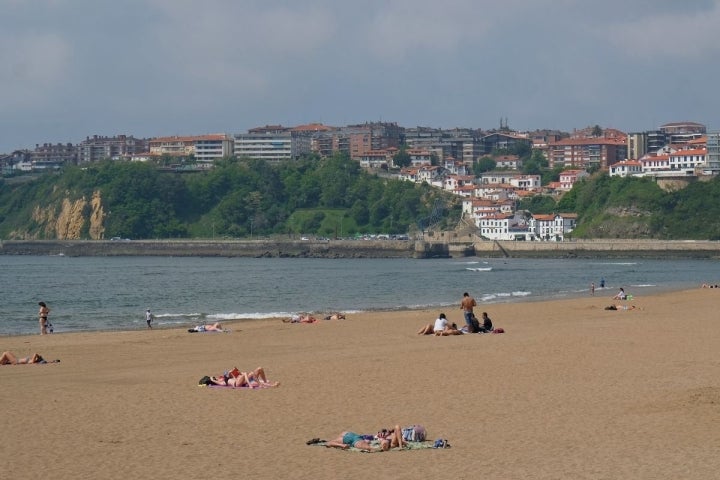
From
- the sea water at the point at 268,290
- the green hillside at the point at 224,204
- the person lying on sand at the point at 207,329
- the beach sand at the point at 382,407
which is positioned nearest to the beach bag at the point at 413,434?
the beach sand at the point at 382,407

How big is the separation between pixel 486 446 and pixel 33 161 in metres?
186

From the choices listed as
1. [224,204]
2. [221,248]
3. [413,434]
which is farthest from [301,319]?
[224,204]

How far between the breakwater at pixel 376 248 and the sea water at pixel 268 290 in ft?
61.0

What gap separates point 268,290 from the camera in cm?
4878

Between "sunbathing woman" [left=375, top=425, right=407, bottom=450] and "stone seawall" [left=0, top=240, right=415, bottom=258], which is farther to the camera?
"stone seawall" [left=0, top=240, right=415, bottom=258]

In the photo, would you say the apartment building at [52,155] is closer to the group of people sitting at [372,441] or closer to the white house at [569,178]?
the white house at [569,178]

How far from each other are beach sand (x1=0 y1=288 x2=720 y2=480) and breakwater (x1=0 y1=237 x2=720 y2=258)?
232 feet

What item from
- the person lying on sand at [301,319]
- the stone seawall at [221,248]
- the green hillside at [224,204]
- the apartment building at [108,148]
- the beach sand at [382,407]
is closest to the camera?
the beach sand at [382,407]

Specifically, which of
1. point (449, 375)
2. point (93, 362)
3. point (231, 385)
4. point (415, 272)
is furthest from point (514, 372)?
point (415, 272)

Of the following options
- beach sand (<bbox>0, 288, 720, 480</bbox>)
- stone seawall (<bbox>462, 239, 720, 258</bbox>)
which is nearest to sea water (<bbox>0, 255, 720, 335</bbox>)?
beach sand (<bbox>0, 288, 720, 480</bbox>)

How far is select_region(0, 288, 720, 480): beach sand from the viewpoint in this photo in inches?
406

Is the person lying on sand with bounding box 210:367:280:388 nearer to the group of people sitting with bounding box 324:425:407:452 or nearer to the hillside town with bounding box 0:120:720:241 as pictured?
the group of people sitting with bounding box 324:425:407:452

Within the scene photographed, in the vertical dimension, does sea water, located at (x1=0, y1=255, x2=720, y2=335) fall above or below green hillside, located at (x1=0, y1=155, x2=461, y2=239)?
below

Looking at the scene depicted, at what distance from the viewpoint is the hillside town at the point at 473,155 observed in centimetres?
11300
